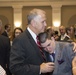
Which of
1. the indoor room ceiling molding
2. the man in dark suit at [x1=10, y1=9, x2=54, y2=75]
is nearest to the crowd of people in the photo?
the man in dark suit at [x1=10, y1=9, x2=54, y2=75]

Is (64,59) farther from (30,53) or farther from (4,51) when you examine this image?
(4,51)

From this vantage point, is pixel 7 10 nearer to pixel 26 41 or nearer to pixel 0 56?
pixel 0 56

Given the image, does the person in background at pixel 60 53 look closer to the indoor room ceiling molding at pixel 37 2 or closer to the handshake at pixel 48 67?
the handshake at pixel 48 67

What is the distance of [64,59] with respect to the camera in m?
2.94

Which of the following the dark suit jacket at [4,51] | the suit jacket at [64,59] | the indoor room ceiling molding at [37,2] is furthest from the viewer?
the indoor room ceiling molding at [37,2]

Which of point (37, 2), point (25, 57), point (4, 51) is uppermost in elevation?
point (37, 2)

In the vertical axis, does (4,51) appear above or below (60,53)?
below

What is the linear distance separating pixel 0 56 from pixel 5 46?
0.22 metres

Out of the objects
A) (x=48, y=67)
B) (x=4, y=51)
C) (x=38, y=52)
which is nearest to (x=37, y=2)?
(x=4, y=51)

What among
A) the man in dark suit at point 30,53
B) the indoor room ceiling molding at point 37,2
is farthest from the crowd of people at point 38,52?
the indoor room ceiling molding at point 37,2

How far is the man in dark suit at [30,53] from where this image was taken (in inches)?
124

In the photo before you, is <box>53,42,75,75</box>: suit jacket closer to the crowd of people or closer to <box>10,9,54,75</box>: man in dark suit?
the crowd of people

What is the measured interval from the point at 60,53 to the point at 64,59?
0.35 ft

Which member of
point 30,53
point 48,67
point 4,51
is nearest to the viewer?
point 48,67
